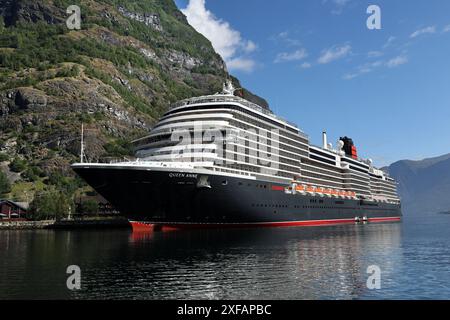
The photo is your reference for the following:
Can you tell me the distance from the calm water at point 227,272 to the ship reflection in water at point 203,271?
0.06 metres

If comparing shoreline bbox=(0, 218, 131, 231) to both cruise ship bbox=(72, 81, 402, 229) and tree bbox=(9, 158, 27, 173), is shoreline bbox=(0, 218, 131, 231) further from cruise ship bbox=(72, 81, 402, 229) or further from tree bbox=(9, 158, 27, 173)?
tree bbox=(9, 158, 27, 173)

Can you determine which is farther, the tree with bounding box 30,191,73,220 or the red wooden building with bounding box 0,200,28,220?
the red wooden building with bounding box 0,200,28,220

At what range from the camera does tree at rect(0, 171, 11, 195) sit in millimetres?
135100

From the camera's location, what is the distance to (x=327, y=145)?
124 metres

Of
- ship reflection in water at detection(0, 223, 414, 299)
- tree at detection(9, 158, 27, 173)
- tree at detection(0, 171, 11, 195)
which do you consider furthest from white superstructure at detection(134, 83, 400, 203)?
tree at detection(9, 158, 27, 173)

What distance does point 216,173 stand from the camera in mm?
60094

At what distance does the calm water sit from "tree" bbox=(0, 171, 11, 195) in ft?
349

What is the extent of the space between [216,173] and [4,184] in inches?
4231

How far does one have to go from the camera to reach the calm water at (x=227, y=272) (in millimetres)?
23641

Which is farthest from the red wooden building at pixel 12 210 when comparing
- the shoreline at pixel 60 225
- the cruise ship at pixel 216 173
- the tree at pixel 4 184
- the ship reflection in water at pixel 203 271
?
the ship reflection in water at pixel 203 271

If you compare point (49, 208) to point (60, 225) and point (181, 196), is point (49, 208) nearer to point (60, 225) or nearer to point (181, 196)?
point (60, 225)

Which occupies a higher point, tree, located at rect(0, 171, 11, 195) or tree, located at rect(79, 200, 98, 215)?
tree, located at rect(0, 171, 11, 195)
